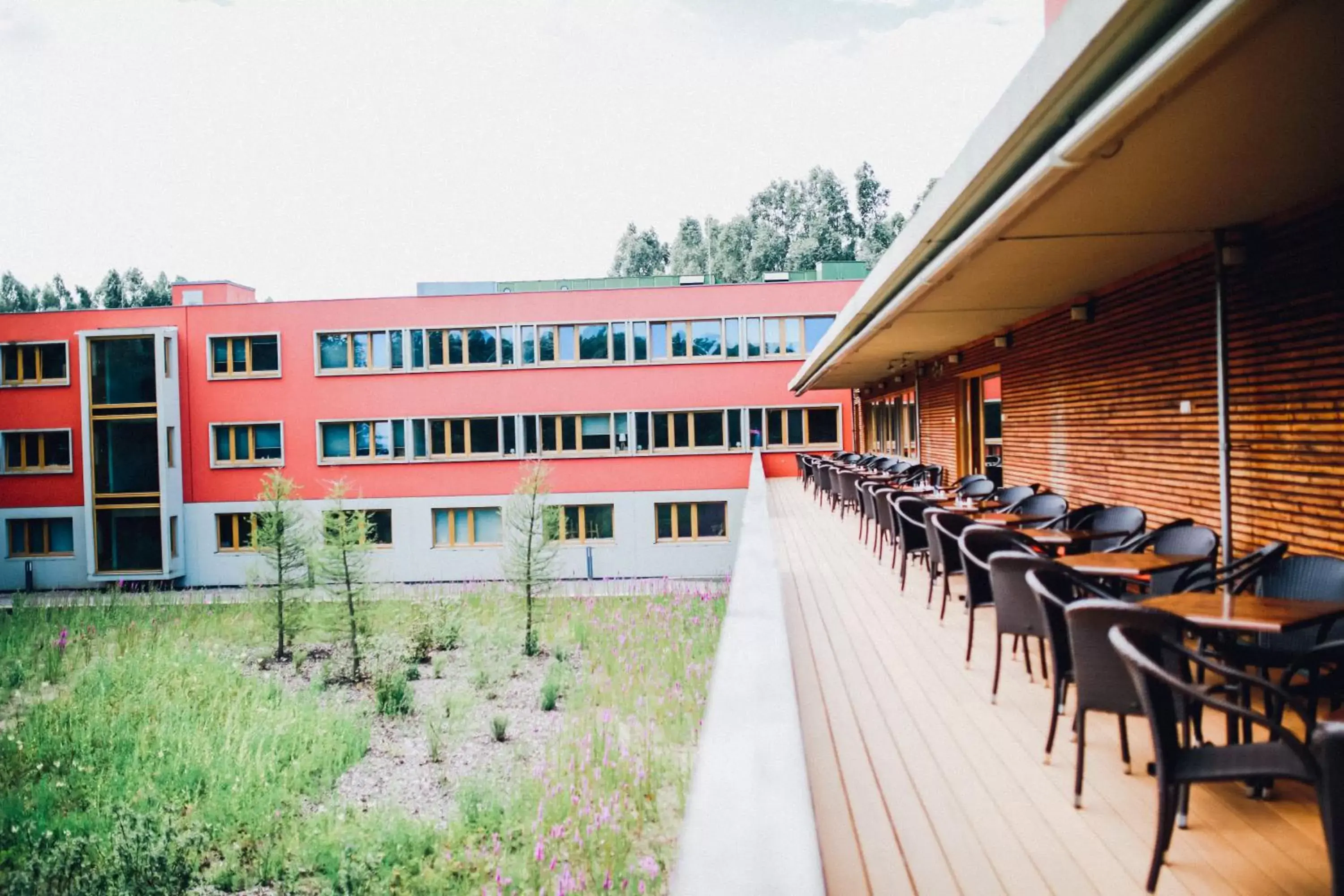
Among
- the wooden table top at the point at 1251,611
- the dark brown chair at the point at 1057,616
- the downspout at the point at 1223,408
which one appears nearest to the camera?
the wooden table top at the point at 1251,611

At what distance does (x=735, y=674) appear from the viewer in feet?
4.87

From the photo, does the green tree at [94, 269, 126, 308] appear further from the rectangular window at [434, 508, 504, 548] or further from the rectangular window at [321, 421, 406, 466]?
the rectangular window at [434, 508, 504, 548]

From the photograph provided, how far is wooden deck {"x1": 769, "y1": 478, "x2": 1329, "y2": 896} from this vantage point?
2.32 metres

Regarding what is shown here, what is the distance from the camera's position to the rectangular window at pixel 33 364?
2816cm

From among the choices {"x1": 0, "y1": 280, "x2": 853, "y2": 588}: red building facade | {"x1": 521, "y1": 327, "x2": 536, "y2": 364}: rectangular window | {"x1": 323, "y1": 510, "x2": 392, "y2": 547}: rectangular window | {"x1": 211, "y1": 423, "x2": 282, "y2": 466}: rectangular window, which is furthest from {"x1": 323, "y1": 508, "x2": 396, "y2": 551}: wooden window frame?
{"x1": 521, "y1": 327, "x2": 536, "y2": 364}: rectangular window

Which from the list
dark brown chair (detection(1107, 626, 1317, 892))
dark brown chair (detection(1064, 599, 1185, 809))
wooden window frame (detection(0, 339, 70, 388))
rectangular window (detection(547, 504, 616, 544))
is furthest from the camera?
wooden window frame (detection(0, 339, 70, 388))

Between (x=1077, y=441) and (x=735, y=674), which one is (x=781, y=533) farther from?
Result: (x=735, y=674)

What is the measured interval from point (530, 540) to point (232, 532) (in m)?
12.5

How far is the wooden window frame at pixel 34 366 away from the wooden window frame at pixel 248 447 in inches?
171

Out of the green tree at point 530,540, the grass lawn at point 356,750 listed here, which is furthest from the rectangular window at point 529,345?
the grass lawn at point 356,750

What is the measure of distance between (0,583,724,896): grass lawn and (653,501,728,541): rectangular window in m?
3.58

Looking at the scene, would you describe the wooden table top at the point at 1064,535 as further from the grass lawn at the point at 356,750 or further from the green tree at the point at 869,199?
the green tree at the point at 869,199

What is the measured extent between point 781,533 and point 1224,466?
221 inches

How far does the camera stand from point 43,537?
93.8 feet
